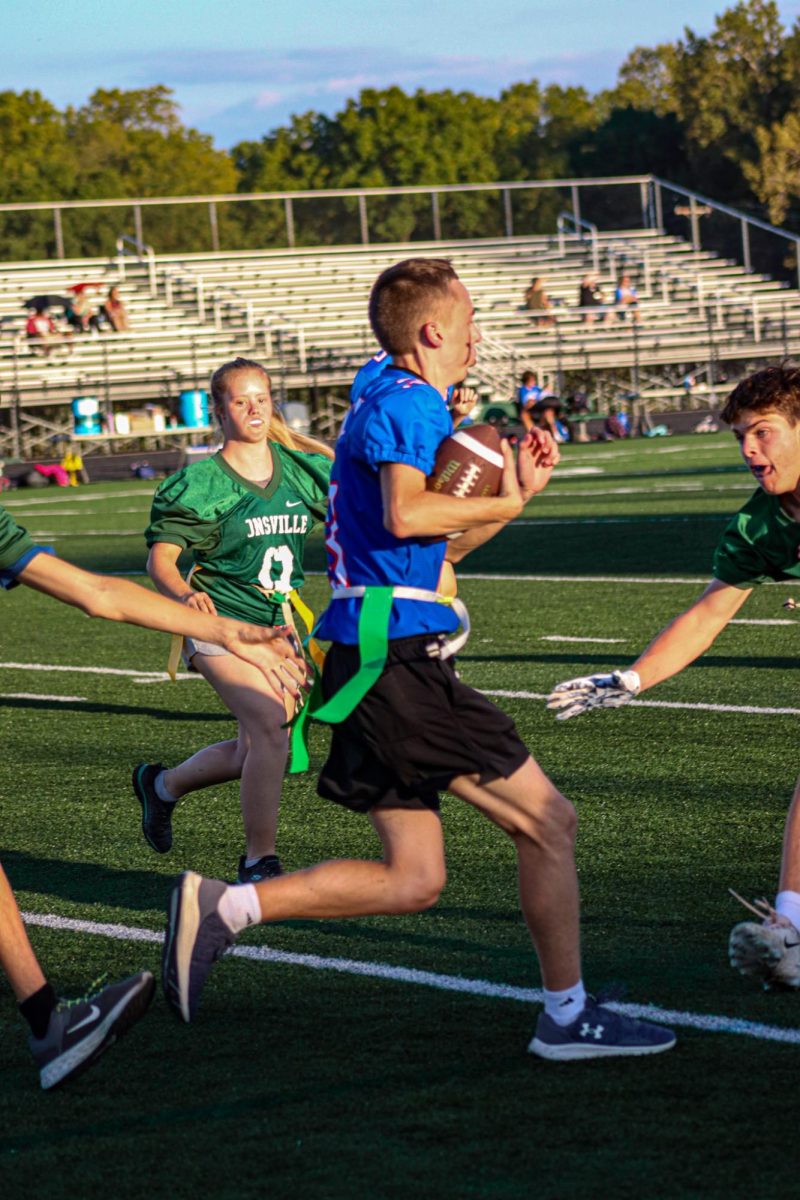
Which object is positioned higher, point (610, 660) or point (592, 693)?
point (592, 693)

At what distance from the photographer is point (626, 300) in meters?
43.9

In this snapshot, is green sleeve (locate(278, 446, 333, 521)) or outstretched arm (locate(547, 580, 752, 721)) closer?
outstretched arm (locate(547, 580, 752, 721))

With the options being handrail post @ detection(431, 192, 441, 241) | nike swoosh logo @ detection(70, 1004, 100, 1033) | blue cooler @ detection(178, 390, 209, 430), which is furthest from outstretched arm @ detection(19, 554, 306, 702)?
handrail post @ detection(431, 192, 441, 241)

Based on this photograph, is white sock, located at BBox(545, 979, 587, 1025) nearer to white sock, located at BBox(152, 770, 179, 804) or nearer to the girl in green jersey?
the girl in green jersey

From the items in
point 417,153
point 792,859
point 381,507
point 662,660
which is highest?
point 417,153

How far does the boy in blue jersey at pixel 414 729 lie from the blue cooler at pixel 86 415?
105ft

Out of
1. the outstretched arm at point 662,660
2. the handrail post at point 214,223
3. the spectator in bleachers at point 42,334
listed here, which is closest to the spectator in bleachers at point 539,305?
the handrail post at point 214,223

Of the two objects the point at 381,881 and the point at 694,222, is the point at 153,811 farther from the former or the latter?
the point at 694,222

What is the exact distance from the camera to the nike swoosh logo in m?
4.24

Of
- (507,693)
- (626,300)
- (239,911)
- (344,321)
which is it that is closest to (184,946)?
(239,911)

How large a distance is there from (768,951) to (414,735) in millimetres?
1078

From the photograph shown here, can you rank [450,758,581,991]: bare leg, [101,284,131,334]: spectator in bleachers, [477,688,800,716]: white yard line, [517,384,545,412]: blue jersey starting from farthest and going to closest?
[101,284,131,334]: spectator in bleachers
[517,384,545,412]: blue jersey
[477,688,800,716]: white yard line
[450,758,581,991]: bare leg

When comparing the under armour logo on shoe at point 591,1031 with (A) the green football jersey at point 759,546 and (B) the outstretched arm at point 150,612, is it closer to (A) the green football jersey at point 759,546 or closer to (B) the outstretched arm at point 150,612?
(B) the outstretched arm at point 150,612

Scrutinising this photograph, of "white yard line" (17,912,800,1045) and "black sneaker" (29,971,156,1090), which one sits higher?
"black sneaker" (29,971,156,1090)
